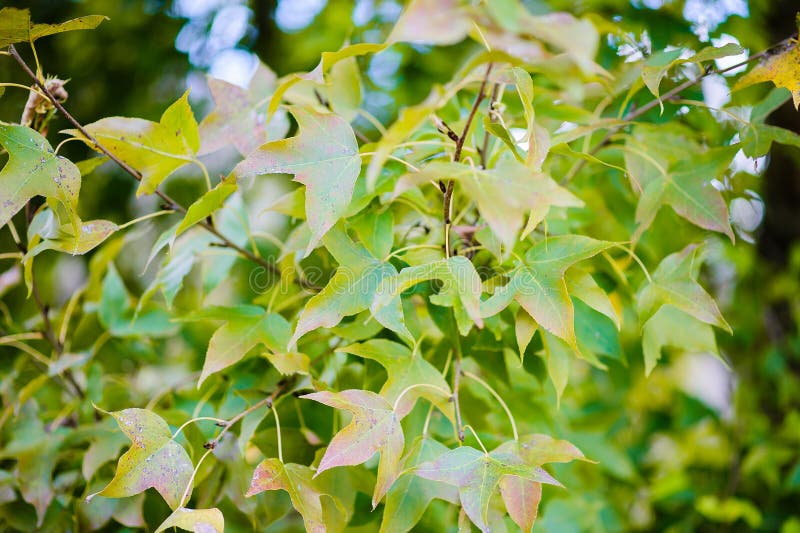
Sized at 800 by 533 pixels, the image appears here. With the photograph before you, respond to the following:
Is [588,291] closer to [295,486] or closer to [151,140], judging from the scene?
[295,486]

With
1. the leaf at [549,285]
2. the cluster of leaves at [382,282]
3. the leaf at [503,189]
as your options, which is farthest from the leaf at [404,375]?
the leaf at [503,189]

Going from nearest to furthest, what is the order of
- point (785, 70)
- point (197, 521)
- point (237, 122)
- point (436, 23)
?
point (436, 23)
point (197, 521)
point (785, 70)
point (237, 122)

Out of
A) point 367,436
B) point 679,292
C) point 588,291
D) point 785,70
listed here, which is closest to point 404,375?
point 367,436

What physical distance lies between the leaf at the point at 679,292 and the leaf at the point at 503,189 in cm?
25

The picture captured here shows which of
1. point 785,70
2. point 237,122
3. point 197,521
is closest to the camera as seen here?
point 197,521

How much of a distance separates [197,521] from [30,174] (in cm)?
35

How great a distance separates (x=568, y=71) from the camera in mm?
398

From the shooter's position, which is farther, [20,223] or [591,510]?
[20,223]

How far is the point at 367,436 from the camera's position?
→ 0.53 m

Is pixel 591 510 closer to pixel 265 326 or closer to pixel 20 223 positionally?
pixel 265 326

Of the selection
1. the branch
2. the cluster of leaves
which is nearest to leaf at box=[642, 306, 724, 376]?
the cluster of leaves

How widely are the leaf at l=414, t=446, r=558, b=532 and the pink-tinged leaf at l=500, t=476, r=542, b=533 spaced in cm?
1

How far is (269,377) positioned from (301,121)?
29 cm

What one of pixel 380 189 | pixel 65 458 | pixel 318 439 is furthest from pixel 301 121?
pixel 65 458
